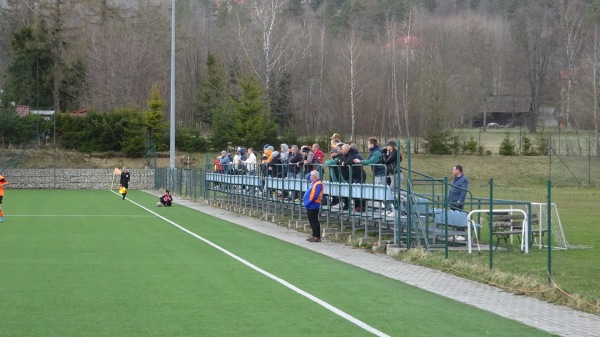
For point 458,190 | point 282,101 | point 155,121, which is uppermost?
point 282,101

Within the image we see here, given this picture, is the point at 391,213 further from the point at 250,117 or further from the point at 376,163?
the point at 250,117

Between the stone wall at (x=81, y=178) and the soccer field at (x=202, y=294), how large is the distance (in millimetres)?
37530

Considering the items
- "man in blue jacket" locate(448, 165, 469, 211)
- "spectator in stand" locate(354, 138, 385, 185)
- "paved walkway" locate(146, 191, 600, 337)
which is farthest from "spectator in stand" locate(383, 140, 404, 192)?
"paved walkway" locate(146, 191, 600, 337)

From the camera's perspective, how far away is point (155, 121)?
222 ft

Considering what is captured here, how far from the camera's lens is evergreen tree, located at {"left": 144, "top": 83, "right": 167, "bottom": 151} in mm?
67250

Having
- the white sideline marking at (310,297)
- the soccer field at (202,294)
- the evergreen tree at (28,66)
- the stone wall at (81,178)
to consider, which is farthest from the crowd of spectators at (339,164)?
the evergreen tree at (28,66)

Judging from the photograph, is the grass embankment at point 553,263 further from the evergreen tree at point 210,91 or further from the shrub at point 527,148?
the evergreen tree at point 210,91

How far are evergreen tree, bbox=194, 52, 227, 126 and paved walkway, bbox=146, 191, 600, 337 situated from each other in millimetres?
59792

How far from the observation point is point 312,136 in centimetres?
7519

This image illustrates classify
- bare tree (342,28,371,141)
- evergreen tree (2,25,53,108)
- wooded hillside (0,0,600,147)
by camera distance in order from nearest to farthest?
1. bare tree (342,28,371,141)
2. wooded hillside (0,0,600,147)
3. evergreen tree (2,25,53,108)

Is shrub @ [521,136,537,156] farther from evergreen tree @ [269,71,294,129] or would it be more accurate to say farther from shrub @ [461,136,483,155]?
evergreen tree @ [269,71,294,129]

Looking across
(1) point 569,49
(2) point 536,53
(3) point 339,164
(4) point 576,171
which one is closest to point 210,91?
(2) point 536,53

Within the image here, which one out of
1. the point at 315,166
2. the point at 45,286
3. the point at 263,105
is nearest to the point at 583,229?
the point at 315,166

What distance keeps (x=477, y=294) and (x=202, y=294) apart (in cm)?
426
